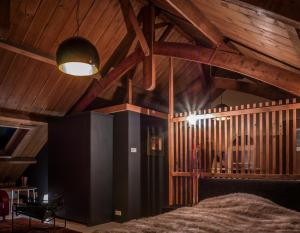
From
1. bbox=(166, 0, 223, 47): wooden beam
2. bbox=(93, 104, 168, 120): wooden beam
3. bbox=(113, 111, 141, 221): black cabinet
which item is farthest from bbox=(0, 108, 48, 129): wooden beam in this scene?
bbox=(166, 0, 223, 47): wooden beam

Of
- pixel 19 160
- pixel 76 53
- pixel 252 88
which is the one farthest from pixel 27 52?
pixel 252 88

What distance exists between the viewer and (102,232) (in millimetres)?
2193

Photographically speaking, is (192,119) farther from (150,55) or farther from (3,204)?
(3,204)

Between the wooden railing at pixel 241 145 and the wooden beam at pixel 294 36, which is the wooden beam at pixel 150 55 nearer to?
the wooden railing at pixel 241 145

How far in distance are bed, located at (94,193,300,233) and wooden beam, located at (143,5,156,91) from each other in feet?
7.74

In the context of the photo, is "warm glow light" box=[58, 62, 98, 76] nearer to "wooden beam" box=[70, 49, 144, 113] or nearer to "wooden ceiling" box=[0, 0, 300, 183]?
"wooden ceiling" box=[0, 0, 300, 183]

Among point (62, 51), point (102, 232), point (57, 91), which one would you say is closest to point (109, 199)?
point (57, 91)

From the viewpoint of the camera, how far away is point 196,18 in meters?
3.83

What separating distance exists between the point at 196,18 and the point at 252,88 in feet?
10.6

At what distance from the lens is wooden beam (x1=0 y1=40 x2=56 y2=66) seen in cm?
437

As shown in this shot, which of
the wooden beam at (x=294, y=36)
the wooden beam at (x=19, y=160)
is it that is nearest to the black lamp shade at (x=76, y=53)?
the wooden beam at (x=294, y=36)

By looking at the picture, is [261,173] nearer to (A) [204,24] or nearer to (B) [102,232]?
(A) [204,24]

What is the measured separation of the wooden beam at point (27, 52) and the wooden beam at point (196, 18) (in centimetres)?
252

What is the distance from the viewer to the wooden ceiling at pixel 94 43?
374cm
